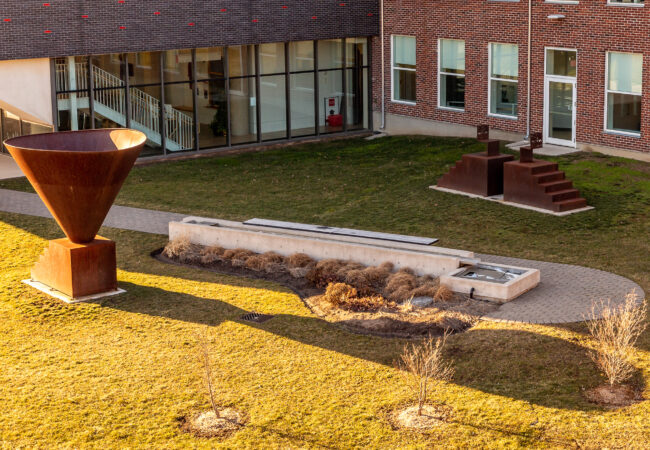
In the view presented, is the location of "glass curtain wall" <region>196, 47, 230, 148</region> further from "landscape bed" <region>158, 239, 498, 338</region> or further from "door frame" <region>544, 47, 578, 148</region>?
"landscape bed" <region>158, 239, 498, 338</region>

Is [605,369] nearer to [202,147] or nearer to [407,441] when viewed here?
[407,441]

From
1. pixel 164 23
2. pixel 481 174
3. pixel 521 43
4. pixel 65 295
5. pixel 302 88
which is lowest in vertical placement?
pixel 65 295

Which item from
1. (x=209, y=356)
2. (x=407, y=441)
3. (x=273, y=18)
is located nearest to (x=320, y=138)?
(x=273, y=18)

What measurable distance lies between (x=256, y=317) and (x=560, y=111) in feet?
49.6

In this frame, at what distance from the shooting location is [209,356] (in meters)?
13.0

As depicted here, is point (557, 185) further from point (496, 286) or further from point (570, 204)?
point (496, 286)

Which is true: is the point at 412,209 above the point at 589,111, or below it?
below

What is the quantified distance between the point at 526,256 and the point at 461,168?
541 cm

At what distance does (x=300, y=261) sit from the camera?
17.1 meters


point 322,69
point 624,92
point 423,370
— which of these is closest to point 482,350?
point 423,370

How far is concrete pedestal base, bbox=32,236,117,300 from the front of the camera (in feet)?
51.1

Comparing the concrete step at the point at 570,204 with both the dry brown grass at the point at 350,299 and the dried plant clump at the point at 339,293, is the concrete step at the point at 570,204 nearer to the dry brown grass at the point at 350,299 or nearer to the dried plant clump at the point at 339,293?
the dry brown grass at the point at 350,299

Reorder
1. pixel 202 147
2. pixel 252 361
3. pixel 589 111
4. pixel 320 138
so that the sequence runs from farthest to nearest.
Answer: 1. pixel 320 138
2. pixel 202 147
3. pixel 589 111
4. pixel 252 361

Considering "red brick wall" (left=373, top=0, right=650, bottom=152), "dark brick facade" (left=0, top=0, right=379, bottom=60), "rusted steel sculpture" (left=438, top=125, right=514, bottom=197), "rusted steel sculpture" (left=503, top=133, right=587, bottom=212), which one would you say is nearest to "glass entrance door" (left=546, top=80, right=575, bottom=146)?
"red brick wall" (left=373, top=0, right=650, bottom=152)
